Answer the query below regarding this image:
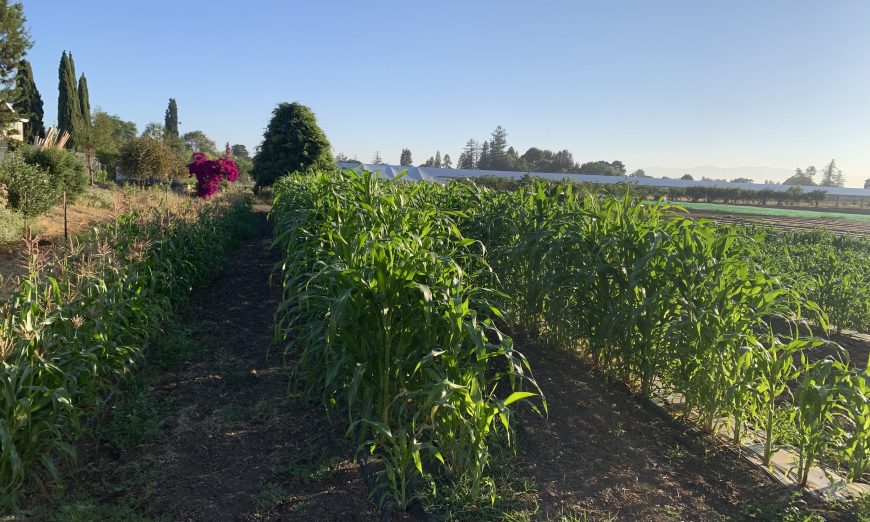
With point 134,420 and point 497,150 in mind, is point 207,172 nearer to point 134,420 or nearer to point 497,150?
point 134,420

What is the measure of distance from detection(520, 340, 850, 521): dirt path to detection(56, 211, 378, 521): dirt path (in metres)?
1.09

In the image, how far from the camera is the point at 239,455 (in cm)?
314

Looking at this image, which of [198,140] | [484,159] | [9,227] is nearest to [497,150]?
[484,159]

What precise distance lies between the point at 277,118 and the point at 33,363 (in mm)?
21652

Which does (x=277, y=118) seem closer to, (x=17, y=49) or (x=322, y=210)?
(x=17, y=49)

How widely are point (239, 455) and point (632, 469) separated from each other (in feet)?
7.63

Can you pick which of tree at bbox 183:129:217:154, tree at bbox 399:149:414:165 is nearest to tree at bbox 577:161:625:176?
tree at bbox 399:149:414:165

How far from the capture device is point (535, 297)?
4.65m

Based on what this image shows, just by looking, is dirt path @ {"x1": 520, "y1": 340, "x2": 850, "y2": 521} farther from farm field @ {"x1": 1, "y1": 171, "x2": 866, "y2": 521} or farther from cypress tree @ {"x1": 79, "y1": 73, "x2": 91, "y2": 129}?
cypress tree @ {"x1": 79, "y1": 73, "x2": 91, "y2": 129}

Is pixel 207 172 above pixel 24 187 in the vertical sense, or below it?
above

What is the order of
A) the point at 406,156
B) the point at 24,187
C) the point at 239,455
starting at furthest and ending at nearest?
1. the point at 406,156
2. the point at 24,187
3. the point at 239,455

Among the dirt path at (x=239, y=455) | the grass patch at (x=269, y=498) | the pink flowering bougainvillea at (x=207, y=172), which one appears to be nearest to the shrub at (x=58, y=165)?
the pink flowering bougainvillea at (x=207, y=172)

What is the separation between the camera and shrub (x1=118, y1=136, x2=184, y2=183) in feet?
74.1

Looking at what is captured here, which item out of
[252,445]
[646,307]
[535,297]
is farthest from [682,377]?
[252,445]
